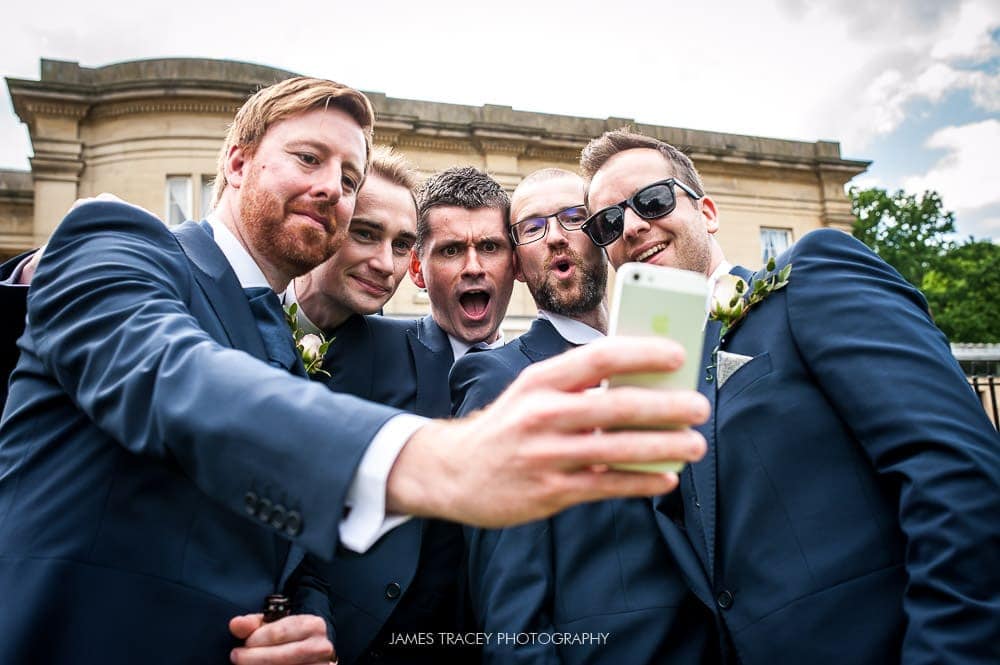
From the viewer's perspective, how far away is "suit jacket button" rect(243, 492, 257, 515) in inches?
49.6

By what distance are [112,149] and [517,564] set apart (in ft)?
59.4

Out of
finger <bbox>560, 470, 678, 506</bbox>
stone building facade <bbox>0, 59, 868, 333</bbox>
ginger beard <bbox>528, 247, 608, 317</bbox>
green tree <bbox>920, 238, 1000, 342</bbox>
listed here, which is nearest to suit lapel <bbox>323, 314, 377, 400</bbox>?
ginger beard <bbox>528, 247, 608, 317</bbox>

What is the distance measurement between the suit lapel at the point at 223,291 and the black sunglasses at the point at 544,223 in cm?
198

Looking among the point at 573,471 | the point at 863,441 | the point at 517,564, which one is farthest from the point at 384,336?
the point at 573,471

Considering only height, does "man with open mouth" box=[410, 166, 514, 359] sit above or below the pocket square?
above

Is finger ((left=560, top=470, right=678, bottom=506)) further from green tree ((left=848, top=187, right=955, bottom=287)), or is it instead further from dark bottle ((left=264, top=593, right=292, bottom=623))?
green tree ((left=848, top=187, right=955, bottom=287))

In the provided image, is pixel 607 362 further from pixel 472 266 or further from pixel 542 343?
pixel 472 266

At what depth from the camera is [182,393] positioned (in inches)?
50.9

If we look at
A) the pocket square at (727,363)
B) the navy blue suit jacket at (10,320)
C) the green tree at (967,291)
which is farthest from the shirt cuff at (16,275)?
the green tree at (967,291)

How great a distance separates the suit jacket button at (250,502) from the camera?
4.13 feet

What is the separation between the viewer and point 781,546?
2.22m

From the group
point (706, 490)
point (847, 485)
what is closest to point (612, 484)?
point (706, 490)

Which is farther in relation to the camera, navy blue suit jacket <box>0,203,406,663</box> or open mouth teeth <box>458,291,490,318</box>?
open mouth teeth <box>458,291,490,318</box>

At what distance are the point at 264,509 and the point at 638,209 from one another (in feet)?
8.17
